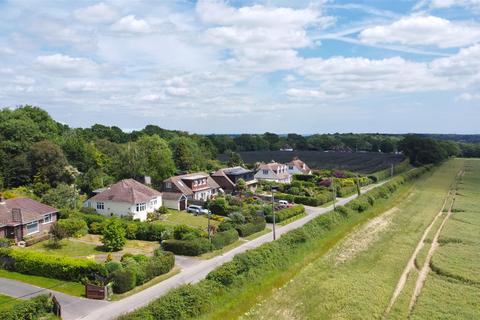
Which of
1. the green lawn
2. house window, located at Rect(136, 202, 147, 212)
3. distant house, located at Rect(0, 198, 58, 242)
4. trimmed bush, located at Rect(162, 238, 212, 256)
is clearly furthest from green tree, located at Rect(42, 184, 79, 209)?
trimmed bush, located at Rect(162, 238, 212, 256)

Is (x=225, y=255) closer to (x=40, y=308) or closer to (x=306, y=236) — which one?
(x=306, y=236)

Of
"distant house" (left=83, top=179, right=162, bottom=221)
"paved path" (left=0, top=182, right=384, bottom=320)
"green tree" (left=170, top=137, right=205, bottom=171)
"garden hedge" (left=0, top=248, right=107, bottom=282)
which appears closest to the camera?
"paved path" (left=0, top=182, right=384, bottom=320)

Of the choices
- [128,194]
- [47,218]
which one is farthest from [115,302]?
[128,194]

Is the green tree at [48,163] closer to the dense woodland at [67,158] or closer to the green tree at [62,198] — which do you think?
the dense woodland at [67,158]

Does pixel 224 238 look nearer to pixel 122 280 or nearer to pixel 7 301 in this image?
pixel 122 280

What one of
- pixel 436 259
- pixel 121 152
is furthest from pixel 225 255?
pixel 121 152

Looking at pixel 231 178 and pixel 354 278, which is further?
pixel 231 178

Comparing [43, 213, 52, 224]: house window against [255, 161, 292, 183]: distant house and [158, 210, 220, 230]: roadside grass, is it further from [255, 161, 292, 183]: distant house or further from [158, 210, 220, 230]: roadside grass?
[255, 161, 292, 183]: distant house
